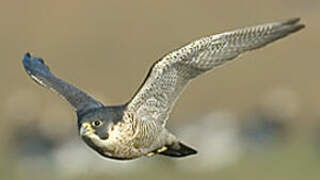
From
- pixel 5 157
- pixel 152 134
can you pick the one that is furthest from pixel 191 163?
pixel 152 134

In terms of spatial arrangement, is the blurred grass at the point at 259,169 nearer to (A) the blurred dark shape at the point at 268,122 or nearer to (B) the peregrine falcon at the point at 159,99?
(A) the blurred dark shape at the point at 268,122

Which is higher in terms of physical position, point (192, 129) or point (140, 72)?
point (140, 72)

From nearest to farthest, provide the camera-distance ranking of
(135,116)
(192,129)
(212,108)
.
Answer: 1. (135,116)
2. (192,129)
3. (212,108)

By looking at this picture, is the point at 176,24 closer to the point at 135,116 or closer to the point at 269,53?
the point at 269,53

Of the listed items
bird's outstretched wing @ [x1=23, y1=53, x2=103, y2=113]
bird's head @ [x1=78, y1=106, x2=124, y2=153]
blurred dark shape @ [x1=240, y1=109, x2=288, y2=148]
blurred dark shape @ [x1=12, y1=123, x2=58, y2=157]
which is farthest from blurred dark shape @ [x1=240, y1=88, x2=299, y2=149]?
bird's head @ [x1=78, y1=106, x2=124, y2=153]

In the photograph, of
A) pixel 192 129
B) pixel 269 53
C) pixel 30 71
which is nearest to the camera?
pixel 30 71

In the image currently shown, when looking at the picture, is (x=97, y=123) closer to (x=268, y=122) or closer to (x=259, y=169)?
(x=259, y=169)

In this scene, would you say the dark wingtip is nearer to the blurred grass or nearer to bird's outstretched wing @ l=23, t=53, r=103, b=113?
bird's outstretched wing @ l=23, t=53, r=103, b=113
